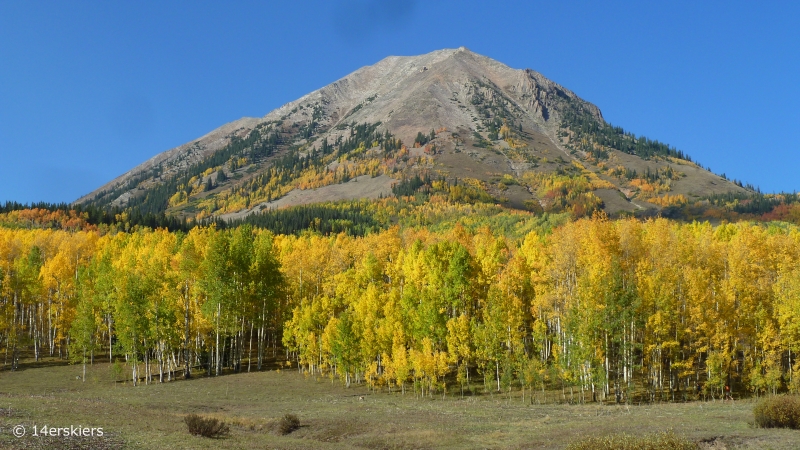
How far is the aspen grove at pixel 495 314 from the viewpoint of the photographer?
58781 mm

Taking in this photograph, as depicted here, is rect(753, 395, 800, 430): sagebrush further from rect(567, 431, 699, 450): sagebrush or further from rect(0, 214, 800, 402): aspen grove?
rect(0, 214, 800, 402): aspen grove

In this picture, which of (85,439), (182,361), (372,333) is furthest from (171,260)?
(85,439)

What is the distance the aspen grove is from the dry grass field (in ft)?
18.1

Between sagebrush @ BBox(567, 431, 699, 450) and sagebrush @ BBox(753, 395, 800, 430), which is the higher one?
sagebrush @ BBox(567, 431, 699, 450)

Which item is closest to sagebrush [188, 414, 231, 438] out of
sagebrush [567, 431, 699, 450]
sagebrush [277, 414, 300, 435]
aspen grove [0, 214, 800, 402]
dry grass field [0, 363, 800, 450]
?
dry grass field [0, 363, 800, 450]

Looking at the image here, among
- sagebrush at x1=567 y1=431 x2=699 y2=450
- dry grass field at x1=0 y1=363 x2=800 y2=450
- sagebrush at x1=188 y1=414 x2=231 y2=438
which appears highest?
sagebrush at x1=567 y1=431 x2=699 y2=450

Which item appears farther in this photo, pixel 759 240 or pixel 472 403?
pixel 759 240

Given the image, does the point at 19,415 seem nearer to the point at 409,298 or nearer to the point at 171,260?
the point at 409,298

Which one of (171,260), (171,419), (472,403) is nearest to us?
(171,419)

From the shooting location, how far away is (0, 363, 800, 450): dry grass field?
30.2 meters

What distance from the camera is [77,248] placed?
396ft

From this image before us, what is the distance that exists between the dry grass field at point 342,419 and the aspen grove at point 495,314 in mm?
5507

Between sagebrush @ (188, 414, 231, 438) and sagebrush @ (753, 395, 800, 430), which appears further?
sagebrush @ (753, 395, 800, 430)

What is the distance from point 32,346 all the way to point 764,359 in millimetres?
104241
